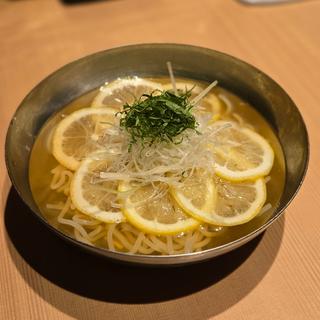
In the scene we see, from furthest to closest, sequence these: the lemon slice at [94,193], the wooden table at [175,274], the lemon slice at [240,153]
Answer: the lemon slice at [240,153]
the lemon slice at [94,193]
the wooden table at [175,274]

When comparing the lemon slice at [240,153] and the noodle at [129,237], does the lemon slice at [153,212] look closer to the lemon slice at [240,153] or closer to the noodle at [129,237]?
the noodle at [129,237]

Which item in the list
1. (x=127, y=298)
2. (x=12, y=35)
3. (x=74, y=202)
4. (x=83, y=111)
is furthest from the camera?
(x=12, y=35)

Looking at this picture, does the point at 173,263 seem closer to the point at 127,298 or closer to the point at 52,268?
the point at 127,298

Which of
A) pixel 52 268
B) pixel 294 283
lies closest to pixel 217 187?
pixel 294 283

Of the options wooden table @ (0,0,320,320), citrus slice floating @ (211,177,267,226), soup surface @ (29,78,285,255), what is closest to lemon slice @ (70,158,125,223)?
soup surface @ (29,78,285,255)

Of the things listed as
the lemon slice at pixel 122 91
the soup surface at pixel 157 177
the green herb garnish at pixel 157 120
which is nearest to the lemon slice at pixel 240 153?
the soup surface at pixel 157 177

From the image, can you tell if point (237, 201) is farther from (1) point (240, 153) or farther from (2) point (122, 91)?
(2) point (122, 91)
